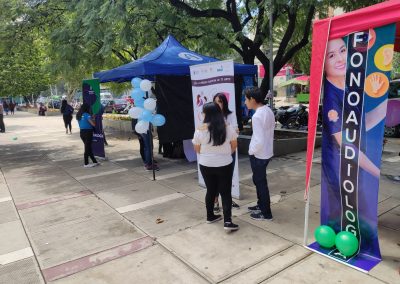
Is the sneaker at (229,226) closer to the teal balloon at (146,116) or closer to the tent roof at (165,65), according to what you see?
the teal balloon at (146,116)

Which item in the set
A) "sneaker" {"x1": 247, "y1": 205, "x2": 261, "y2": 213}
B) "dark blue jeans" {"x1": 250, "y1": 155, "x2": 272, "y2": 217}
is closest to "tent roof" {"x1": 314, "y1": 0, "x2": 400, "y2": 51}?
Answer: "dark blue jeans" {"x1": 250, "y1": 155, "x2": 272, "y2": 217}

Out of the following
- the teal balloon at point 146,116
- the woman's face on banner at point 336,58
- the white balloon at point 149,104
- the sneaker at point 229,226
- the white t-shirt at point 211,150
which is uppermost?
the woman's face on banner at point 336,58

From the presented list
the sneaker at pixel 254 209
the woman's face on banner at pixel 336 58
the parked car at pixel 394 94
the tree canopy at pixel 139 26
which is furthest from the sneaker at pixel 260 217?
the parked car at pixel 394 94

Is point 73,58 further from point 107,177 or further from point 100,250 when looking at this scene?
point 100,250

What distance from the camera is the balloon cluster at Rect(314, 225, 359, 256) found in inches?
137

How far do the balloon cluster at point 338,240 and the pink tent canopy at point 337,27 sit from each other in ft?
2.25

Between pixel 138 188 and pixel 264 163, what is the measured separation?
2955 mm

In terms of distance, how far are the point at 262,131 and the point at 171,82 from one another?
13.0 feet

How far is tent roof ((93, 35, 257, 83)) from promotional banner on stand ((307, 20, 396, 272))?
4252 millimetres

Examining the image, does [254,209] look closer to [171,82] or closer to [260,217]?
[260,217]

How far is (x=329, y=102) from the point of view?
141 inches

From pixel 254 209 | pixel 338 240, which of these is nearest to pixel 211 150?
pixel 254 209

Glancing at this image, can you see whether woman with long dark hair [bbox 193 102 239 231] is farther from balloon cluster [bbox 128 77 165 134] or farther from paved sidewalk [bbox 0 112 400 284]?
balloon cluster [bbox 128 77 165 134]

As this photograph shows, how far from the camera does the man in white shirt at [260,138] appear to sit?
4.28 m
